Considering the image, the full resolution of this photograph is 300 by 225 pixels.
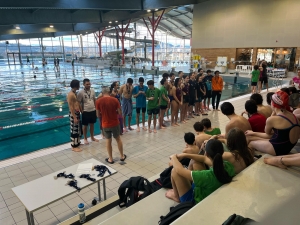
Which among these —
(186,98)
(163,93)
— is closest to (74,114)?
(163,93)

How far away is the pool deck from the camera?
2.84 meters

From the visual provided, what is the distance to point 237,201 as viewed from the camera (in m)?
1.78

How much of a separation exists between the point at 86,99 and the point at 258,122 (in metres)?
3.36

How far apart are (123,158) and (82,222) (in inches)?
75.2

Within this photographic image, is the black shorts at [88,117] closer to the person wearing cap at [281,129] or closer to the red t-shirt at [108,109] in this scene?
the red t-shirt at [108,109]

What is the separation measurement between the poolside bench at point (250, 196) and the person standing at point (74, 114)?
3390 mm

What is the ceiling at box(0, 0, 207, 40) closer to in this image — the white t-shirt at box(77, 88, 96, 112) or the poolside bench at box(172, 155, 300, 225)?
the white t-shirt at box(77, 88, 96, 112)

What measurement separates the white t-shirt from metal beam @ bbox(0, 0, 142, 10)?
248 inches

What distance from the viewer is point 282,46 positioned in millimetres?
17219

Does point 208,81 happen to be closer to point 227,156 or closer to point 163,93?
point 163,93

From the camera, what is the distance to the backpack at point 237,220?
1.45m

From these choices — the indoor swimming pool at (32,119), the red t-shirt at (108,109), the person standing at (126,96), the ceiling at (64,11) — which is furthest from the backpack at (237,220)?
the ceiling at (64,11)

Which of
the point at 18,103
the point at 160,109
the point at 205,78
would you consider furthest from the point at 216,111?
the point at 18,103

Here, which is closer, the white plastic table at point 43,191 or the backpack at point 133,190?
the white plastic table at point 43,191
